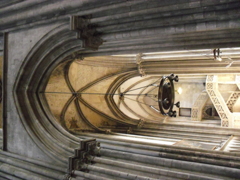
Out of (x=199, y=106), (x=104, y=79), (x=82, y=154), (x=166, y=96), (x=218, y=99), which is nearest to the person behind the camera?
(x=166, y=96)

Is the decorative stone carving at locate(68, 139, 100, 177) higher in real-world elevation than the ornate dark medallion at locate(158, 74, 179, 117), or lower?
lower

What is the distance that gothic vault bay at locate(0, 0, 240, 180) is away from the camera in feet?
15.6

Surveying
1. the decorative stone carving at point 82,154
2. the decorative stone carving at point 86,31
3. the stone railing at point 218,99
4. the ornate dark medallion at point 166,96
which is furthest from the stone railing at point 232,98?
the decorative stone carving at point 86,31

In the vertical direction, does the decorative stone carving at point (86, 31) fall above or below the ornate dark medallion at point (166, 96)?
above

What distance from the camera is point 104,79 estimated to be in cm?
1012

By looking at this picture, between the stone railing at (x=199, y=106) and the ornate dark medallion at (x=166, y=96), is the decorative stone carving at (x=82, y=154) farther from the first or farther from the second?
the stone railing at (x=199, y=106)

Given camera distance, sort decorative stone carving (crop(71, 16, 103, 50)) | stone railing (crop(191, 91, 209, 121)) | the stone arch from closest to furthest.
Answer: decorative stone carving (crop(71, 16, 103, 50)), the stone arch, stone railing (crop(191, 91, 209, 121))

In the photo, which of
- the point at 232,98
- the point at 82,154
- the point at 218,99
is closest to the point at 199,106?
the point at 232,98

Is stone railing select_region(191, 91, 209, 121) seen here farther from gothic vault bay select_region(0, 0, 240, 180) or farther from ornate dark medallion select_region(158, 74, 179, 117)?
ornate dark medallion select_region(158, 74, 179, 117)

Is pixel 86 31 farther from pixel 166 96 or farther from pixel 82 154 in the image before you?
pixel 82 154

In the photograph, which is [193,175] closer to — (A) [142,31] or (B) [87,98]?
(A) [142,31]

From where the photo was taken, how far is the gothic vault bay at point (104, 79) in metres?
4.76

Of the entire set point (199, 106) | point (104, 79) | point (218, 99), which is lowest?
point (199, 106)

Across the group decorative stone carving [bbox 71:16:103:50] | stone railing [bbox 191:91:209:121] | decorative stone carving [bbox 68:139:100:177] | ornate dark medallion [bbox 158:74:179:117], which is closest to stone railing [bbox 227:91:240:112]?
stone railing [bbox 191:91:209:121]
